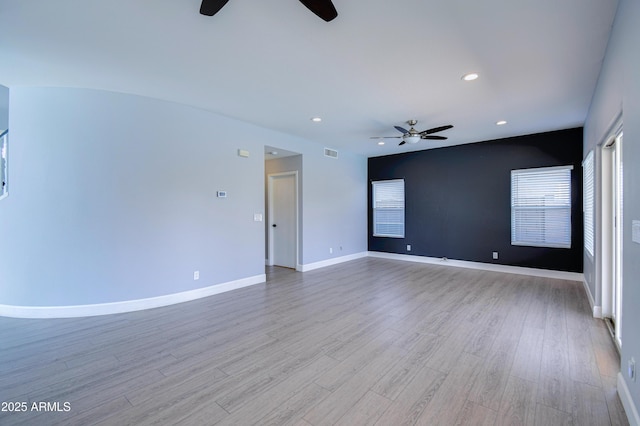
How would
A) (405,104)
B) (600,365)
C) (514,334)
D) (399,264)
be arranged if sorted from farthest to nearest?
(399,264)
(405,104)
(514,334)
(600,365)

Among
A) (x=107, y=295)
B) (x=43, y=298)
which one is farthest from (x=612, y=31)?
(x=43, y=298)

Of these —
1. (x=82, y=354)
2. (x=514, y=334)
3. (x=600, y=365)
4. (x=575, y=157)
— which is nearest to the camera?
(x=600, y=365)

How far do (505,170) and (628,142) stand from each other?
178 inches

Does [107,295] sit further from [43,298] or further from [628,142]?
[628,142]

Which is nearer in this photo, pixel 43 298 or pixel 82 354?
pixel 82 354

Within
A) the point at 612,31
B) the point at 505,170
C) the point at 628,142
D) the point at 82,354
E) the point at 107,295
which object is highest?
the point at 612,31

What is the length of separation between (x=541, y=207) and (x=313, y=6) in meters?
6.15

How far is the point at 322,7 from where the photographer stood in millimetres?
1776

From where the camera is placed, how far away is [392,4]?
6.82 feet

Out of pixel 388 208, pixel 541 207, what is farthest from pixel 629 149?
pixel 388 208

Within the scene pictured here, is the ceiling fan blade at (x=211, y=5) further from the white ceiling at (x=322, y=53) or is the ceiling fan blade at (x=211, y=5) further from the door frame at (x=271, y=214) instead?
the door frame at (x=271, y=214)

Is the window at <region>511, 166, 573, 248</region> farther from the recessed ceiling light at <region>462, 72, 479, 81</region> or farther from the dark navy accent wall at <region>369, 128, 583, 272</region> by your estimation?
the recessed ceiling light at <region>462, 72, 479, 81</region>

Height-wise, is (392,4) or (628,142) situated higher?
(392,4)

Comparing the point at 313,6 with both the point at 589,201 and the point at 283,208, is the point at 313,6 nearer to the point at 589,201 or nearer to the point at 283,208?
the point at 589,201
